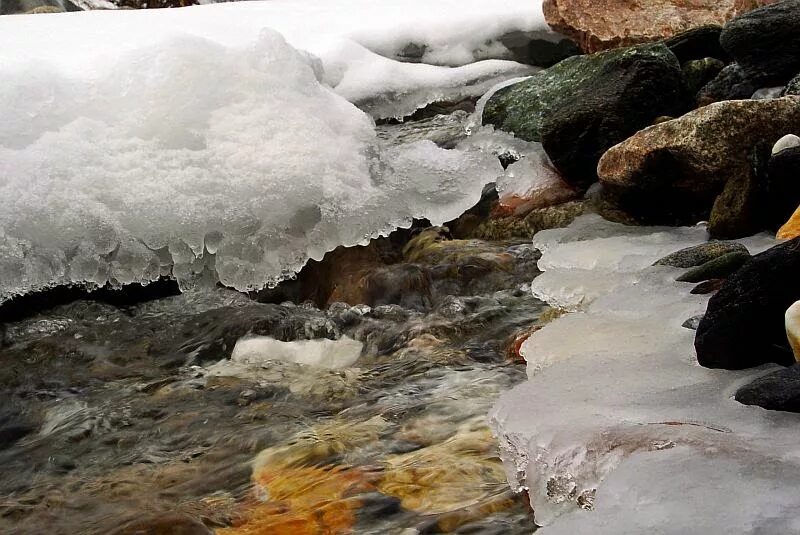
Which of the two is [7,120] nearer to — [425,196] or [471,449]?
[425,196]

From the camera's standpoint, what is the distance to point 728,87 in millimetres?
4504

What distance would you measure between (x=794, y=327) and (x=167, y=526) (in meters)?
1.35

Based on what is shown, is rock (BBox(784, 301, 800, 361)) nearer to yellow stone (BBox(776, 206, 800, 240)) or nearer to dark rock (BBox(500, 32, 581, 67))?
yellow stone (BBox(776, 206, 800, 240))

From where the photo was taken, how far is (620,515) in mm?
1097

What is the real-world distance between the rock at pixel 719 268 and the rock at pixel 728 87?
233cm

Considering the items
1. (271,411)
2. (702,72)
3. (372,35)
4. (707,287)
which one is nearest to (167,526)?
(271,411)

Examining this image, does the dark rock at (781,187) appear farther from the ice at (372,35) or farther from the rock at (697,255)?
the ice at (372,35)

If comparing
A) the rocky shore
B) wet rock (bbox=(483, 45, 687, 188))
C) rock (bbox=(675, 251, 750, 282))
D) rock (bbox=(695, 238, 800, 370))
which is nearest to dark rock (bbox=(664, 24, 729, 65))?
the rocky shore

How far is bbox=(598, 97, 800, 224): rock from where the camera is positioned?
132 inches

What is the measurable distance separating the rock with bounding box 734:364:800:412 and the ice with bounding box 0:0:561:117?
4.17 meters

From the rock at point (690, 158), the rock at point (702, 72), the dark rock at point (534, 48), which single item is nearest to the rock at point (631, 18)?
the dark rock at point (534, 48)

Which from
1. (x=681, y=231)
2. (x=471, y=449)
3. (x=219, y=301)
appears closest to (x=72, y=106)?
(x=219, y=301)

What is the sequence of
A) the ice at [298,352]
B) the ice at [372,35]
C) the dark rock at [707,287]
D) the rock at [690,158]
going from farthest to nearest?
the ice at [372,35]
the rock at [690,158]
the ice at [298,352]
the dark rock at [707,287]

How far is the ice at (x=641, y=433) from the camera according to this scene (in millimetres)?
1084
